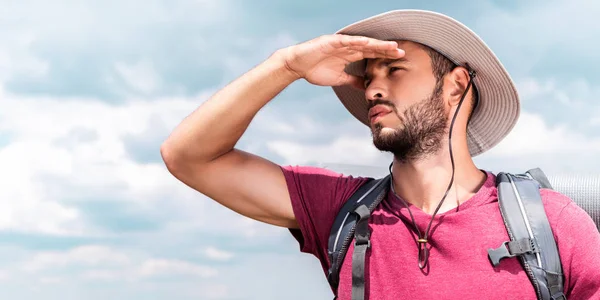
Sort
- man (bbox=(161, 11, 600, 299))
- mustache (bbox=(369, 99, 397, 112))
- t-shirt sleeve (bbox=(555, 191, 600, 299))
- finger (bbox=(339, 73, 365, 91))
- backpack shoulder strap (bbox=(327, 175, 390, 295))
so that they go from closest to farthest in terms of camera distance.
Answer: t-shirt sleeve (bbox=(555, 191, 600, 299)) < man (bbox=(161, 11, 600, 299)) < backpack shoulder strap (bbox=(327, 175, 390, 295)) < mustache (bbox=(369, 99, 397, 112)) < finger (bbox=(339, 73, 365, 91))

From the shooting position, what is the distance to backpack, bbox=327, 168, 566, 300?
10.7ft

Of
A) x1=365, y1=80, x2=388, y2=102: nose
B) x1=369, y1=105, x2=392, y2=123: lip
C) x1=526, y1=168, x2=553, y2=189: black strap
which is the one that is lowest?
x1=526, y1=168, x2=553, y2=189: black strap

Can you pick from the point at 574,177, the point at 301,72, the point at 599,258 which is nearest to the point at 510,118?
the point at 574,177

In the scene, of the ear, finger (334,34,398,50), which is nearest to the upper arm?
finger (334,34,398,50)

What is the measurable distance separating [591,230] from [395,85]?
120cm

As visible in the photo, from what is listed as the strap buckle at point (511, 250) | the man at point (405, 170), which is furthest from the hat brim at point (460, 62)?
the strap buckle at point (511, 250)

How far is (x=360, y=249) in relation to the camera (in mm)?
3414

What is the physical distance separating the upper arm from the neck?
641 millimetres

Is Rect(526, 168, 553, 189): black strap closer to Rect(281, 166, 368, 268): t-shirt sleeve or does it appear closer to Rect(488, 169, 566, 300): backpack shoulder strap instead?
Rect(488, 169, 566, 300): backpack shoulder strap

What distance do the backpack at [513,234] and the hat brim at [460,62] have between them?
0.44 metres

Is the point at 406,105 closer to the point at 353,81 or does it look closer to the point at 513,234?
the point at 353,81

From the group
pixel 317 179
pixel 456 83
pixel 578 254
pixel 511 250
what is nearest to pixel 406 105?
pixel 456 83

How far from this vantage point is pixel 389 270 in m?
3.40

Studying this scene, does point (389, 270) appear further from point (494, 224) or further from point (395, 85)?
point (395, 85)
